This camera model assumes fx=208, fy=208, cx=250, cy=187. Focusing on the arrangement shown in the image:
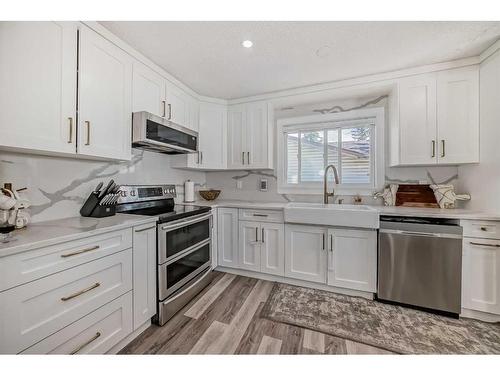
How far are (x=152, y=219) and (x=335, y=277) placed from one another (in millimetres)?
1826

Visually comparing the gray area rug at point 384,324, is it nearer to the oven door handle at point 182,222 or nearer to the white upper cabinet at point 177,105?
the oven door handle at point 182,222

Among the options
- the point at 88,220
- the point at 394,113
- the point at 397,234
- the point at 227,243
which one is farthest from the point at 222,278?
the point at 394,113

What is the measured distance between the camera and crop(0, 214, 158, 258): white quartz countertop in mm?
949

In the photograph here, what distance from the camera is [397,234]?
1.87 metres

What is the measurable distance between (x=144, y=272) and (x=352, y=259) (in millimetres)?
1871

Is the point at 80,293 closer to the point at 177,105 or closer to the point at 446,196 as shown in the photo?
the point at 177,105

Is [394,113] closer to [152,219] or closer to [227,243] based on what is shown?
[227,243]

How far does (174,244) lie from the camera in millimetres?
1796

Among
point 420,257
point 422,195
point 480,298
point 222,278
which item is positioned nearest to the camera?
point 480,298

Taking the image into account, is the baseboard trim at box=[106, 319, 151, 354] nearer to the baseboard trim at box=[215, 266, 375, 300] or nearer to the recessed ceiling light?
the baseboard trim at box=[215, 266, 375, 300]

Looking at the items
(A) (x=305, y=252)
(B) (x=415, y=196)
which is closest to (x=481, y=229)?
(B) (x=415, y=196)

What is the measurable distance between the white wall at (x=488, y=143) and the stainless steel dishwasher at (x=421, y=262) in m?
0.44

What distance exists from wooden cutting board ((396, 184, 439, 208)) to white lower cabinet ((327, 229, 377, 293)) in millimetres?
712

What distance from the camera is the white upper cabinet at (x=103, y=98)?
1.44 meters
